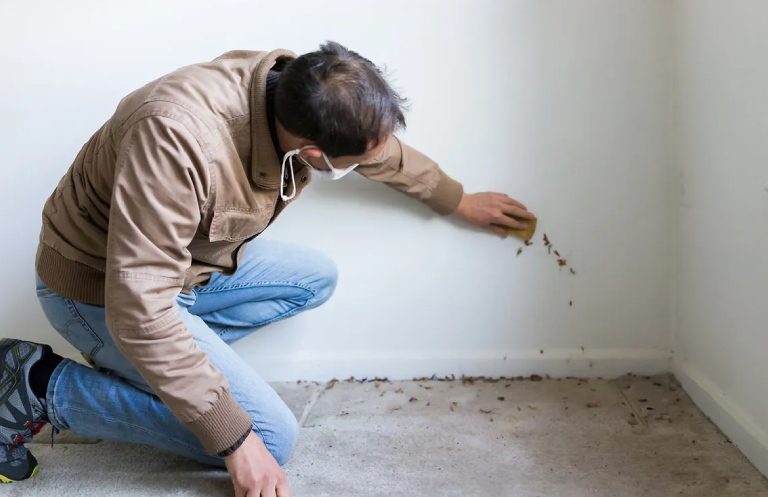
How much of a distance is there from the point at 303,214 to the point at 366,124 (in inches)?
27.6

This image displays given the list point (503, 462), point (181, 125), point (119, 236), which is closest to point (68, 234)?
point (119, 236)

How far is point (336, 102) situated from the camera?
40.3 inches

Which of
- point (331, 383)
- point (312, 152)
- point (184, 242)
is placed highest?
point (312, 152)

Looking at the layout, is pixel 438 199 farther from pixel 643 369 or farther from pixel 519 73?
pixel 643 369

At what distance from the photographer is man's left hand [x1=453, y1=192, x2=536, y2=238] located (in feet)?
5.41

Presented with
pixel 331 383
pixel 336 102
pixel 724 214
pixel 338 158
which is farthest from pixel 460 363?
pixel 336 102

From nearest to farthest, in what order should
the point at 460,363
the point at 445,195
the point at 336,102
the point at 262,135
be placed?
the point at 336,102 → the point at 262,135 → the point at 445,195 → the point at 460,363

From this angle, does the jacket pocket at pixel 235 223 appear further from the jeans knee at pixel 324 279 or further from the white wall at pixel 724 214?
the white wall at pixel 724 214

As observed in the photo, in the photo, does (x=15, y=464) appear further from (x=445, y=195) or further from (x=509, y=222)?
(x=509, y=222)

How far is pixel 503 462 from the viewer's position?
1342mm

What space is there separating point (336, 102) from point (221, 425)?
0.58m

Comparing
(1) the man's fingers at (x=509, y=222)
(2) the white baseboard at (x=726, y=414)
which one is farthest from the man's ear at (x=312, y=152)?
(2) the white baseboard at (x=726, y=414)

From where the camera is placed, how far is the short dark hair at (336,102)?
40.4 inches

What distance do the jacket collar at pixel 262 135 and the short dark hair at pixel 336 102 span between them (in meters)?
0.05
